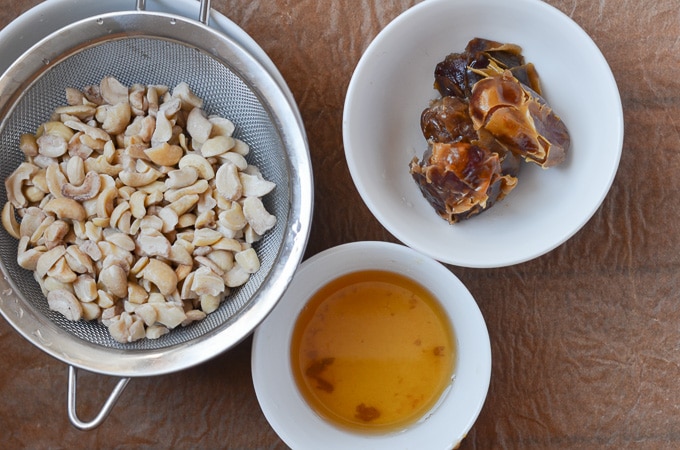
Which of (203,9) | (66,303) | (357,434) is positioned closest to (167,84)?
(203,9)

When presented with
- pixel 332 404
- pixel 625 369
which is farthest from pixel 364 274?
pixel 625 369

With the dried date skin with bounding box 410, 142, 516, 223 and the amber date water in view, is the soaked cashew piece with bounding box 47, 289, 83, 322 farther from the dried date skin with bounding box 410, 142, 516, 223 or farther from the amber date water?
the dried date skin with bounding box 410, 142, 516, 223

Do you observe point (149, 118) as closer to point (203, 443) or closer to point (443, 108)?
point (443, 108)

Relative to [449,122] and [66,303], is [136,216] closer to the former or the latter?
[66,303]

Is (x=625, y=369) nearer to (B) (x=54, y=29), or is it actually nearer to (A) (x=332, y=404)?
(A) (x=332, y=404)

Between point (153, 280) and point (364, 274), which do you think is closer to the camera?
point (153, 280)

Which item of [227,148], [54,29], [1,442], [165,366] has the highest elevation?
[54,29]

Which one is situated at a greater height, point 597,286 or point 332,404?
point 597,286
